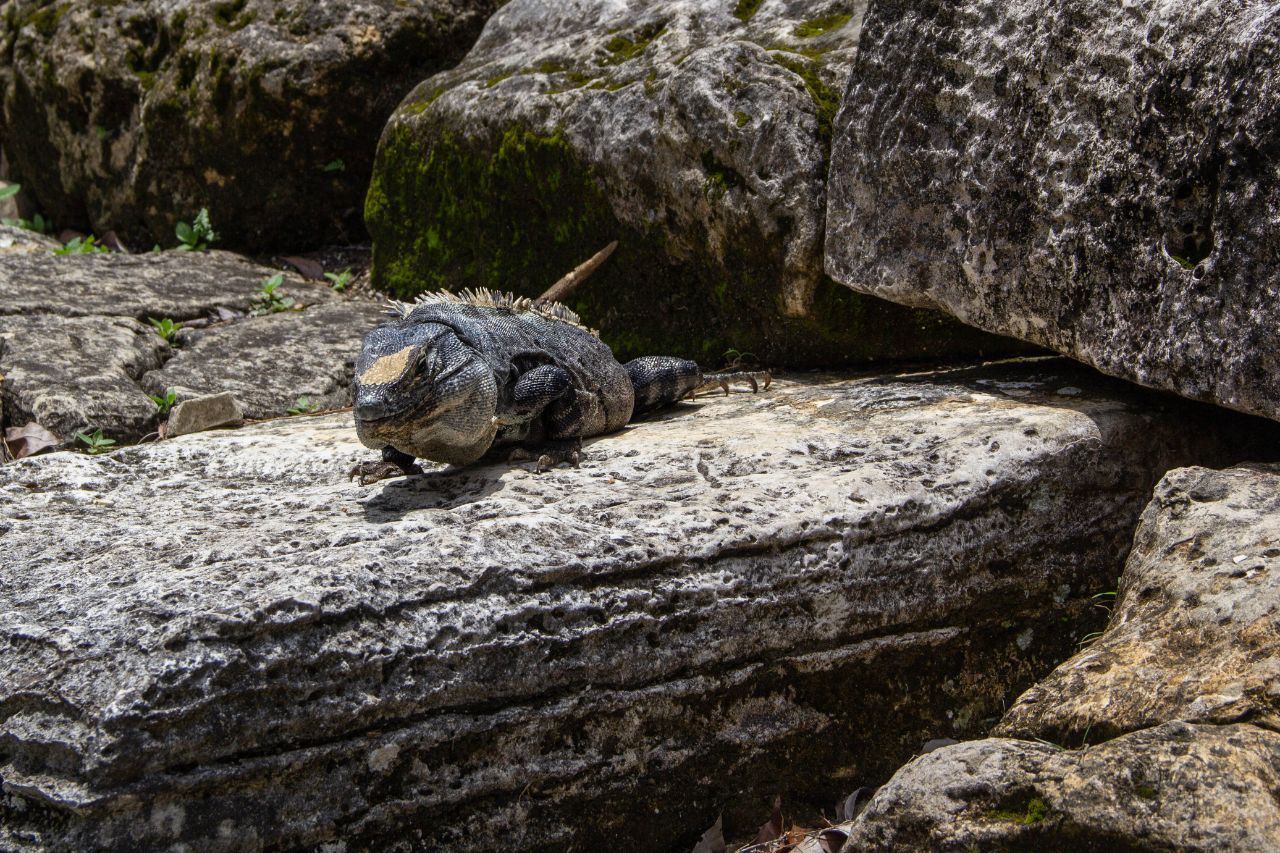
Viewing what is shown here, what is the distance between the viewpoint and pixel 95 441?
210 inches

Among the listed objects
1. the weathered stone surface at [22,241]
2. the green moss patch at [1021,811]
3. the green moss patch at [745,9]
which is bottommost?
the green moss patch at [1021,811]

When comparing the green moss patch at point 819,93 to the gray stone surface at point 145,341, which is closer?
the green moss patch at point 819,93

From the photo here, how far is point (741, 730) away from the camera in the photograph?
3.36m

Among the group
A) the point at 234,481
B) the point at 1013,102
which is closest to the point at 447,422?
the point at 234,481

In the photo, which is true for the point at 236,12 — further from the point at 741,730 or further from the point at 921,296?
the point at 741,730

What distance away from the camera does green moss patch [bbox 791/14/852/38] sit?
542 centimetres

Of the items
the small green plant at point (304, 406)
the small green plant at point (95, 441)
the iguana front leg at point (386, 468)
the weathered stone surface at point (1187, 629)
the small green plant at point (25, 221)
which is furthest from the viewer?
the small green plant at point (25, 221)

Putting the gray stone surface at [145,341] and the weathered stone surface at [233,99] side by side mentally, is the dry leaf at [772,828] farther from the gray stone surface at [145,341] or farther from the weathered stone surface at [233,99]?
the weathered stone surface at [233,99]

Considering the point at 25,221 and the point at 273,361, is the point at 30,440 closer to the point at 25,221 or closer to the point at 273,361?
the point at 273,361

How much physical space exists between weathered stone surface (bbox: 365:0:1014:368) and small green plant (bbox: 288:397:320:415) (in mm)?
1104

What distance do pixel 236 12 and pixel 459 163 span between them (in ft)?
9.19

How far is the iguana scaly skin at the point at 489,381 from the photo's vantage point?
12.0 feet

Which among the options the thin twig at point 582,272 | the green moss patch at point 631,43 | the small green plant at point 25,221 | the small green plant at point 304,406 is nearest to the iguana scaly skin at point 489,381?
the thin twig at point 582,272

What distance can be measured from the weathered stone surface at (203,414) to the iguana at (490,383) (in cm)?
135
